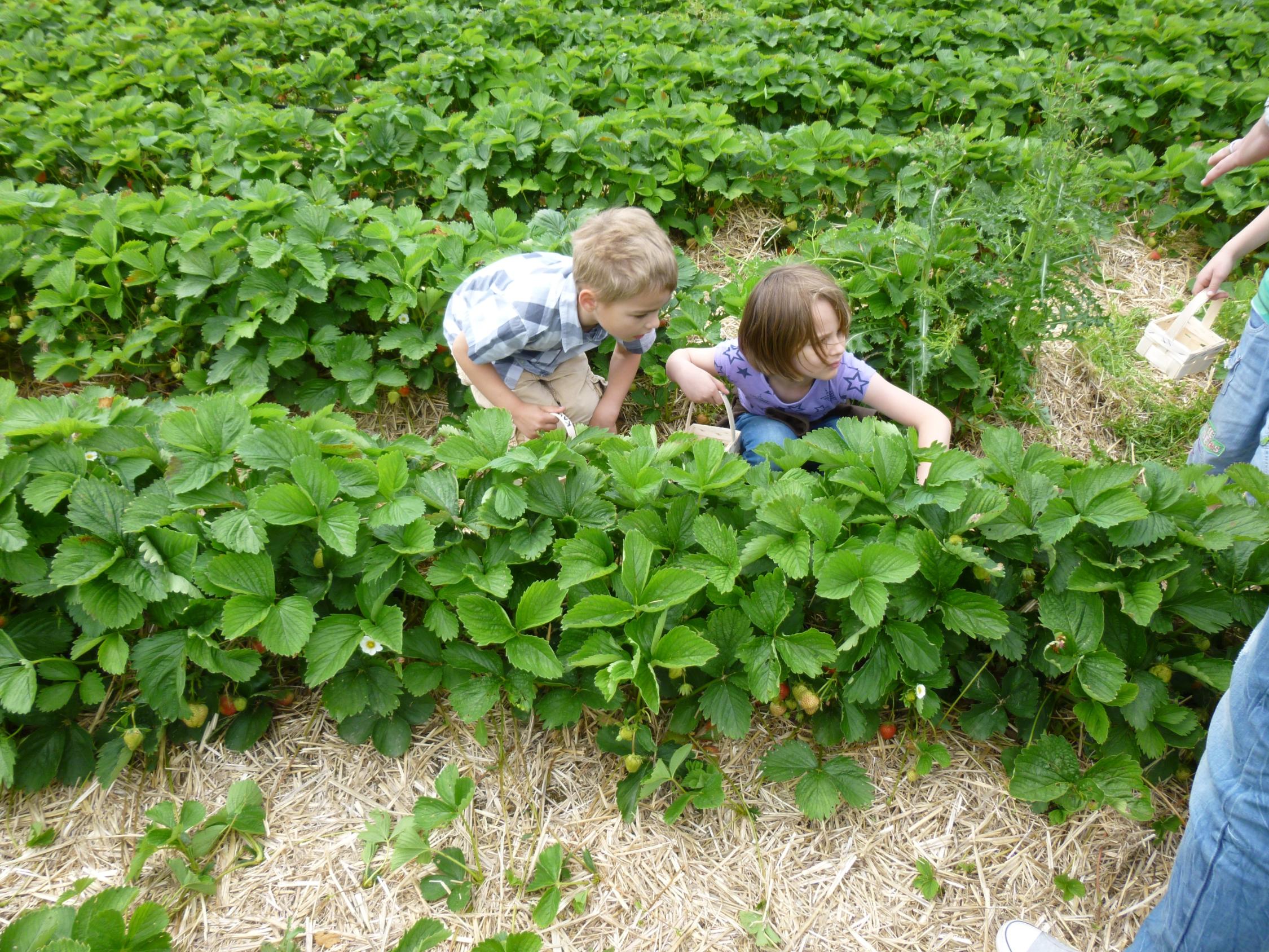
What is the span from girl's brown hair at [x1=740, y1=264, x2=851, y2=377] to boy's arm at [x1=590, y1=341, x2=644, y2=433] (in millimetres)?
568

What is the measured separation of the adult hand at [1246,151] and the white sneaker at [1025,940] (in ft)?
7.82

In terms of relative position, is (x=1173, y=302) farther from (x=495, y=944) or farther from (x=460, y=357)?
(x=495, y=944)

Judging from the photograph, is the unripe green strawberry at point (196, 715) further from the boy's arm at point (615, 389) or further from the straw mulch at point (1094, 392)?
the straw mulch at point (1094, 392)

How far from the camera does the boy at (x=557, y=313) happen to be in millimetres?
2377

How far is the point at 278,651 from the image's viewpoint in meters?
1.77

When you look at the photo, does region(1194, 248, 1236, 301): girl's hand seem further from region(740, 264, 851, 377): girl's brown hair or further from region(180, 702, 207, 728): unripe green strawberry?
region(180, 702, 207, 728): unripe green strawberry

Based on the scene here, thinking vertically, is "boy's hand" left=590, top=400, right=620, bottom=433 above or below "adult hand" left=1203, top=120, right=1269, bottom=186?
below

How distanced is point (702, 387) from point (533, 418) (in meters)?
0.60

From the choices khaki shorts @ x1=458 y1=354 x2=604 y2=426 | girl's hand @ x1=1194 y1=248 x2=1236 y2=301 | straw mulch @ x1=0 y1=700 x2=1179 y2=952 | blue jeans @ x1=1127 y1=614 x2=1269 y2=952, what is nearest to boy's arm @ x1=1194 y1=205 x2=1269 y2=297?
girl's hand @ x1=1194 y1=248 x2=1236 y2=301

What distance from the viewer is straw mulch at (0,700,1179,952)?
1.78 m

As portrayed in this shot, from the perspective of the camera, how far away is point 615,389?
118 inches

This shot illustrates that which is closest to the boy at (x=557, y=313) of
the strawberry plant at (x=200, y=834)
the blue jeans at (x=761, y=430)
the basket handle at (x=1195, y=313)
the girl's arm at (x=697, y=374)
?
the girl's arm at (x=697, y=374)

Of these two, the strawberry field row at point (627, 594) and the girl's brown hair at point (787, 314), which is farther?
the girl's brown hair at point (787, 314)

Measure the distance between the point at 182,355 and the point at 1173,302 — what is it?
448 centimetres
